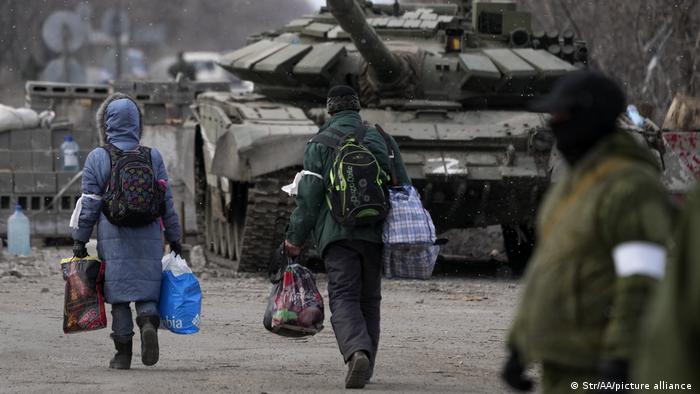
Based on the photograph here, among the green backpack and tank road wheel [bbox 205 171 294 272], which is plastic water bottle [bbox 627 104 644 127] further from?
the green backpack

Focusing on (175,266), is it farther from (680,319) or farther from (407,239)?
(680,319)

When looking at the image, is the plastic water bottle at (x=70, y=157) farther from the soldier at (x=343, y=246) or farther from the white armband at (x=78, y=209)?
the soldier at (x=343, y=246)

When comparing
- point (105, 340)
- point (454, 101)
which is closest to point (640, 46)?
point (454, 101)

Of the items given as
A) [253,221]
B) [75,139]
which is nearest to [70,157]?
[75,139]

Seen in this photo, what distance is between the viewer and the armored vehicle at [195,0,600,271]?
1368 cm

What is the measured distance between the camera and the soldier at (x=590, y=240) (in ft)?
12.5

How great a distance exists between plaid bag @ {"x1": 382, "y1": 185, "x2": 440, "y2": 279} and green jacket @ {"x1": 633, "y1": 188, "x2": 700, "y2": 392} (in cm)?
456

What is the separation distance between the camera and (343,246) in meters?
7.57

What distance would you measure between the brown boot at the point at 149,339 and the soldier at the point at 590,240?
13.3ft

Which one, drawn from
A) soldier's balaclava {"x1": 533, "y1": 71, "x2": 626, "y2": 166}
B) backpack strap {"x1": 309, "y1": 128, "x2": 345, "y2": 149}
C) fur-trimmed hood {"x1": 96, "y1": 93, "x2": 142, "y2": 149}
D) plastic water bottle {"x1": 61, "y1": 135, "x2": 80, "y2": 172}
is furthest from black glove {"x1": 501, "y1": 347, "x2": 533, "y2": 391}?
plastic water bottle {"x1": 61, "y1": 135, "x2": 80, "y2": 172}

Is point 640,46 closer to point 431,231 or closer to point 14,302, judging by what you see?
point 14,302

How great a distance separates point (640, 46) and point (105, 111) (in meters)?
17.1

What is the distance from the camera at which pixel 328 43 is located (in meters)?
15.1

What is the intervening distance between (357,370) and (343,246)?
0.66 m
